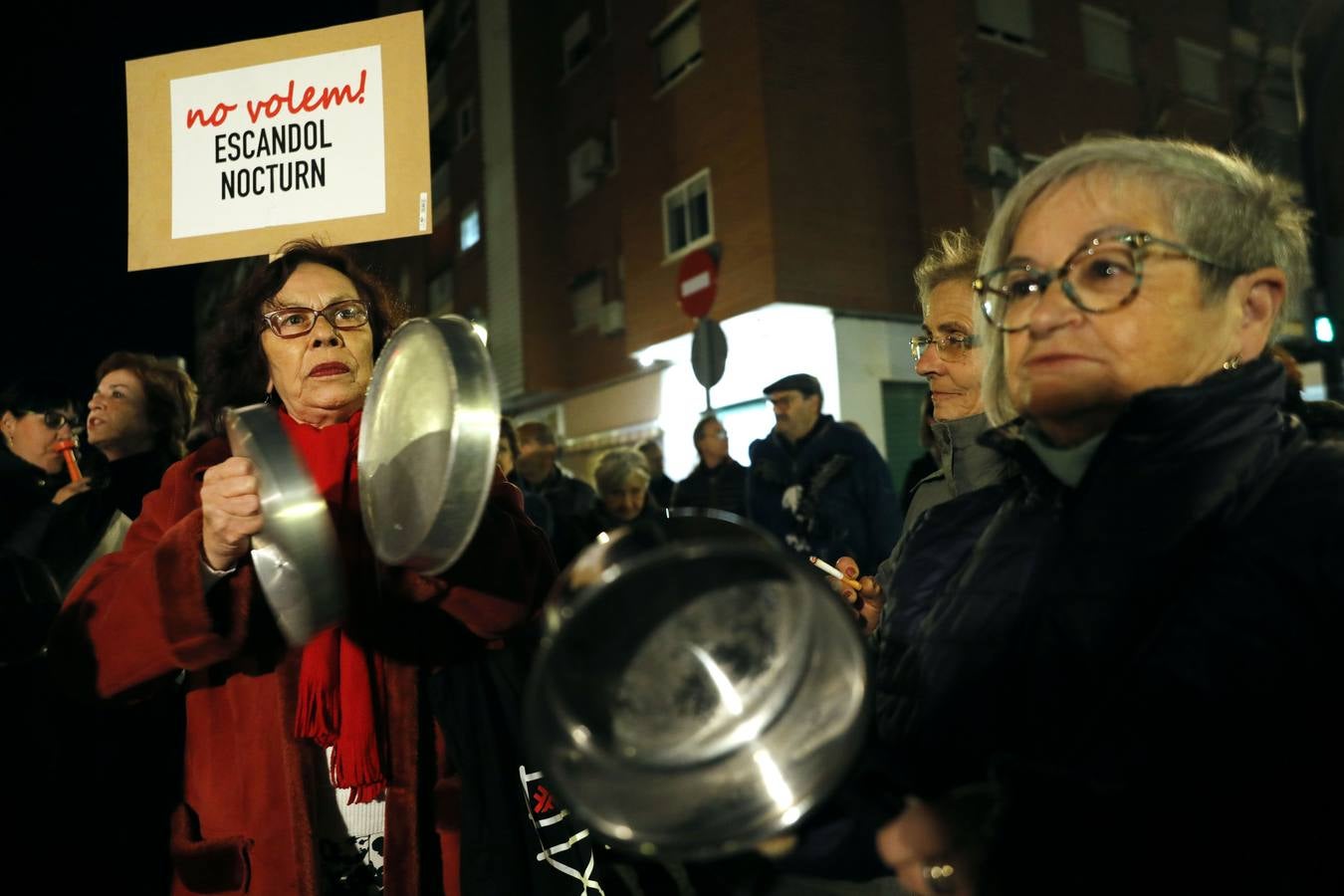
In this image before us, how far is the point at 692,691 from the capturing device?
1049mm

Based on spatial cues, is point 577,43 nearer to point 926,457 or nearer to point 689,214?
point 689,214

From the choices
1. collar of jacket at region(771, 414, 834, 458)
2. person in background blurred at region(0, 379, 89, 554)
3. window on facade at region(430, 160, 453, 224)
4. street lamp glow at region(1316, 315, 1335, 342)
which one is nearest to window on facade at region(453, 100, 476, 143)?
window on facade at region(430, 160, 453, 224)

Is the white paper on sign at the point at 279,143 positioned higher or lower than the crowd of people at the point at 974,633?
higher

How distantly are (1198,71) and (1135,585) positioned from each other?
18217 millimetres

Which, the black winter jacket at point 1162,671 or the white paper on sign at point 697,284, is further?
the white paper on sign at point 697,284

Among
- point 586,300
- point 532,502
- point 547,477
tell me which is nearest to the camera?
point 532,502

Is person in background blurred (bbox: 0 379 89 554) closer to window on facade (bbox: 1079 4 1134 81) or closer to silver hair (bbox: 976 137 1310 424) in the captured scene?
silver hair (bbox: 976 137 1310 424)

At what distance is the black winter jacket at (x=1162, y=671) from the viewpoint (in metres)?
0.91

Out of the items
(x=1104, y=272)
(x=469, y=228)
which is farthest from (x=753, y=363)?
(x=1104, y=272)

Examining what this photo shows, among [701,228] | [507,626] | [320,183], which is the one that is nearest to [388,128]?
[320,183]

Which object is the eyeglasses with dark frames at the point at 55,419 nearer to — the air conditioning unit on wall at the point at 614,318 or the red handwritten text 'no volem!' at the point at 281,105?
the red handwritten text 'no volem!' at the point at 281,105

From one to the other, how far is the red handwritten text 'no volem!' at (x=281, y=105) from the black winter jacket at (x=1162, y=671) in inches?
85.7

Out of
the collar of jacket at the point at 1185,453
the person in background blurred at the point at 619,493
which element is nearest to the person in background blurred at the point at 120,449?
the person in background blurred at the point at 619,493

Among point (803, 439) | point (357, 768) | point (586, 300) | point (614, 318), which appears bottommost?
point (357, 768)
